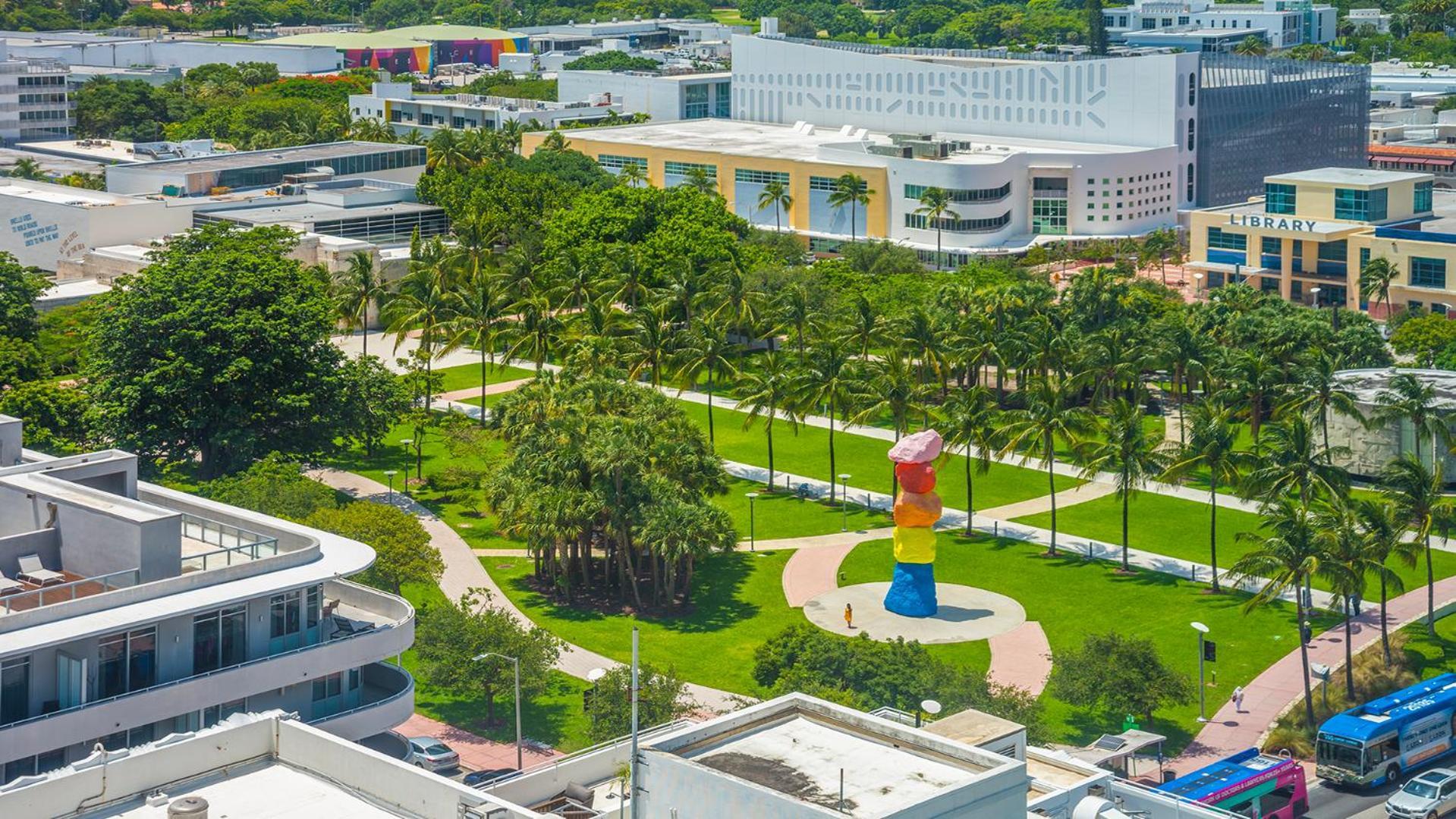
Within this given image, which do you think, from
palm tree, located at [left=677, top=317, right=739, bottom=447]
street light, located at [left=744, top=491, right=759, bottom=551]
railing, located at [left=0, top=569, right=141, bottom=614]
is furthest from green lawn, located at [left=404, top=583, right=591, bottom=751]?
palm tree, located at [left=677, top=317, right=739, bottom=447]

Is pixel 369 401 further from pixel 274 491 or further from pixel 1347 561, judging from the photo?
pixel 1347 561

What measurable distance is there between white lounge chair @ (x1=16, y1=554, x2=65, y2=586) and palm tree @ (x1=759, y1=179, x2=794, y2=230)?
395ft

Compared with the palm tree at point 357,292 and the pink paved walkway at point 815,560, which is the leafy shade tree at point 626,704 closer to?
the pink paved walkway at point 815,560

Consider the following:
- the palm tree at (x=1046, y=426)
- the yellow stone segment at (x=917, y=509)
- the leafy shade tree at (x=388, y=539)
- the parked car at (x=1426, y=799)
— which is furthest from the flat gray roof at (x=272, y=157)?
the parked car at (x=1426, y=799)

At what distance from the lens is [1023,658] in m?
77.4

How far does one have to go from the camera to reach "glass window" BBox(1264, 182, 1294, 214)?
14450 cm

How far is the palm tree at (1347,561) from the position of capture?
237ft

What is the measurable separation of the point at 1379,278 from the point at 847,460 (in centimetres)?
4660

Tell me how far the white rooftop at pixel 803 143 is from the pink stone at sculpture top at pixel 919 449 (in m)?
85.3

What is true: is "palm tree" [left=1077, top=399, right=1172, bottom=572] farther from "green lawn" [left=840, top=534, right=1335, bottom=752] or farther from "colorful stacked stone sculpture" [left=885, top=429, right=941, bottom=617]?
"colorful stacked stone sculpture" [left=885, top=429, right=941, bottom=617]

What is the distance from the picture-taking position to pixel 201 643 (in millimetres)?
50062

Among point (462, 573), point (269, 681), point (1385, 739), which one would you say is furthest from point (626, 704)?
point (1385, 739)

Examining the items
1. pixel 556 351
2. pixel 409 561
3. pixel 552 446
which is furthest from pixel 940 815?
pixel 556 351

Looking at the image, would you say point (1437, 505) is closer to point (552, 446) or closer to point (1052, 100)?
point (552, 446)
